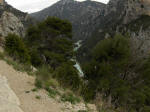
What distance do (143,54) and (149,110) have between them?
4.63 metres

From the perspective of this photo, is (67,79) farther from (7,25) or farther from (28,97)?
(7,25)

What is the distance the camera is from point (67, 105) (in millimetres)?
4688

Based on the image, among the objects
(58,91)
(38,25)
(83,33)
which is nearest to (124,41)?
(58,91)

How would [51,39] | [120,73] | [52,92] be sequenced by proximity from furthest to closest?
[51,39], [120,73], [52,92]

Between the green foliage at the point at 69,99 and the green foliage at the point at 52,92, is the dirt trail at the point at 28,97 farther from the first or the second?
Result: the green foliage at the point at 69,99

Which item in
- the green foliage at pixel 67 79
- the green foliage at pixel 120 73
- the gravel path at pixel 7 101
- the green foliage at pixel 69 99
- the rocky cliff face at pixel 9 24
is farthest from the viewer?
the rocky cliff face at pixel 9 24

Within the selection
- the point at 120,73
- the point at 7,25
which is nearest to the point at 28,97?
the point at 120,73

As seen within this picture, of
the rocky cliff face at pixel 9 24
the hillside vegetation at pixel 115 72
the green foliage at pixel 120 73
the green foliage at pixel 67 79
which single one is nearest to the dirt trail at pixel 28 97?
the green foliage at pixel 67 79

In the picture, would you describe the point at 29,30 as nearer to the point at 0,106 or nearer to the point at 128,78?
the point at 128,78

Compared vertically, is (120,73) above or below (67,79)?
below

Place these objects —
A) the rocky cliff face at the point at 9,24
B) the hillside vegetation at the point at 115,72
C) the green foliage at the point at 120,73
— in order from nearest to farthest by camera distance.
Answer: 1. the hillside vegetation at the point at 115,72
2. the green foliage at the point at 120,73
3. the rocky cliff face at the point at 9,24

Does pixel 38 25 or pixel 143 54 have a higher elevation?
pixel 38 25

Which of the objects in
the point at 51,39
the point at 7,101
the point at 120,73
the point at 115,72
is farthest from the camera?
the point at 51,39

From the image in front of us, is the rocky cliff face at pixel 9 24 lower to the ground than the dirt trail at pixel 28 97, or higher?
higher
